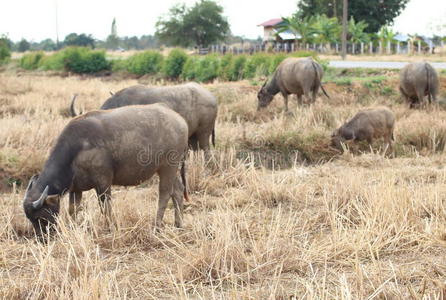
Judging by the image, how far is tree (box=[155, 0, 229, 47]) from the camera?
57938 mm

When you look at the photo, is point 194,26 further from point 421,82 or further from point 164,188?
point 164,188

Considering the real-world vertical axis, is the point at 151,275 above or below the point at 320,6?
below

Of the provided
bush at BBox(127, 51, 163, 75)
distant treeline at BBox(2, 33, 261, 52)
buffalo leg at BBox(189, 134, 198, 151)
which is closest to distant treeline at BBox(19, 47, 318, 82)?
bush at BBox(127, 51, 163, 75)

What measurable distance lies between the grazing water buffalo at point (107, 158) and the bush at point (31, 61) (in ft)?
110

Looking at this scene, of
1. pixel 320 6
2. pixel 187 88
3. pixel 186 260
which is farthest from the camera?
pixel 320 6

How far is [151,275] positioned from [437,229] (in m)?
2.55

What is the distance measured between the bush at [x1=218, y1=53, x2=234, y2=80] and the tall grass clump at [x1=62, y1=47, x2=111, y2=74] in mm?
13429

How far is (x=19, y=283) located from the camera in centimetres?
434

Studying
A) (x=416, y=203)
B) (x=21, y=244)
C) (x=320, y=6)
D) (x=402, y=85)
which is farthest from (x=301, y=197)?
(x=320, y=6)

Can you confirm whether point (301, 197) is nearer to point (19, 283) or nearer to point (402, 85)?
point (19, 283)

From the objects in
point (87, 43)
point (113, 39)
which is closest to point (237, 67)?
point (87, 43)

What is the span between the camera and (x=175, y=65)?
2781 centimetres

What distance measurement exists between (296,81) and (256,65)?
21.0 feet

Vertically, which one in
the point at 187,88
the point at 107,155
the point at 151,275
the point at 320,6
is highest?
the point at 320,6
